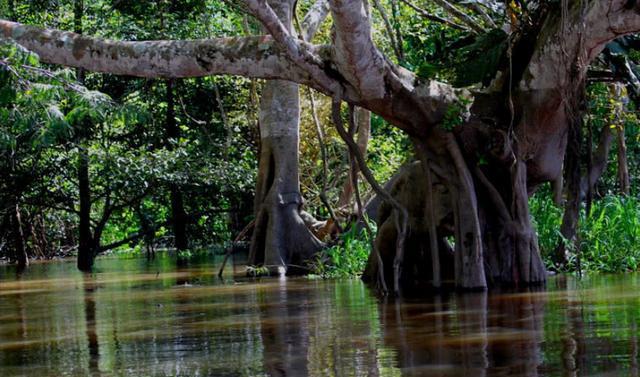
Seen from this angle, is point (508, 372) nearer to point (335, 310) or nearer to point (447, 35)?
point (335, 310)

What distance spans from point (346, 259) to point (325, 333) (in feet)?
23.7

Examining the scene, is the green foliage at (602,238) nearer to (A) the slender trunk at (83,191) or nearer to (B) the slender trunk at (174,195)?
(A) the slender trunk at (83,191)

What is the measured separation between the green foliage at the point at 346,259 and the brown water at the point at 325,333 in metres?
1.74

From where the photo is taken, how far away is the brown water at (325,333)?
20.1 feet

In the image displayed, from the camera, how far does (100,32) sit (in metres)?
21.0

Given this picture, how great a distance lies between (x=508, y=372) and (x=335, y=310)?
13.4ft

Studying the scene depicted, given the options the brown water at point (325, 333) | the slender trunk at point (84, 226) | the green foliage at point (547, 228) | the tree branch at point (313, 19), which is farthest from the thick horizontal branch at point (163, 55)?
the slender trunk at point (84, 226)

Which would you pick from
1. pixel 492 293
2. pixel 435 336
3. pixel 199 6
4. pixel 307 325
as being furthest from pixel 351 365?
pixel 199 6

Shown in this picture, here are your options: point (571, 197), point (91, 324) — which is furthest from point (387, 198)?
point (91, 324)

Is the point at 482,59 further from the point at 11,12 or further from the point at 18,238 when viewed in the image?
the point at 18,238

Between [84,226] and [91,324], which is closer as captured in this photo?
[91,324]

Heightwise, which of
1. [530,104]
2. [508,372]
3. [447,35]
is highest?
[447,35]

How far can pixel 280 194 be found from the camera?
54.0 feet

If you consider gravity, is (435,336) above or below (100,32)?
below
